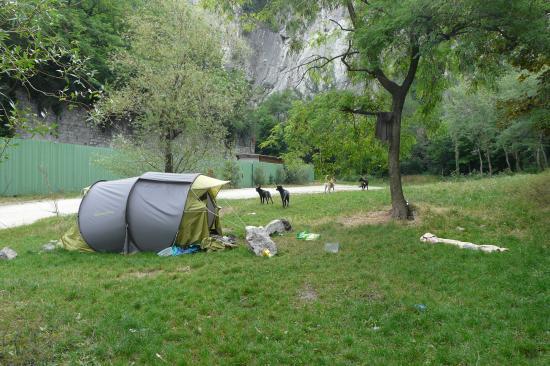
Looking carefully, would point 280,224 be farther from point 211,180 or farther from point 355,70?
point 355,70

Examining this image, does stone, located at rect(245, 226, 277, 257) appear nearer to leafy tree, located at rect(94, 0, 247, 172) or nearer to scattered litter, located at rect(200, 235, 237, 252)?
scattered litter, located at rect(200, 235, 237, 252)

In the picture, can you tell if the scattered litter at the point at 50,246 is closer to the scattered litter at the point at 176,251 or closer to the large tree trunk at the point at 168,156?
the scattered litter at the point at 176,251

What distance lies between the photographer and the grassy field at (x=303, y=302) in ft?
15.5

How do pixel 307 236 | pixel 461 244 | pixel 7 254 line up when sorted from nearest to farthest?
pixel 461 244 → pixel 7 254 → pixel 307 236

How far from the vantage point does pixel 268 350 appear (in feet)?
15.9

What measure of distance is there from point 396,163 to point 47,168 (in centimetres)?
1970

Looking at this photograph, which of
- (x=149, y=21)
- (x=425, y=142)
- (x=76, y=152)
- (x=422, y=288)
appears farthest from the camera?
(x=425, y=142)

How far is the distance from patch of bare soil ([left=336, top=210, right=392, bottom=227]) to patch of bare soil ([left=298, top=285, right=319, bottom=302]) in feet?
16.2

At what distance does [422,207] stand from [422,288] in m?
5.63

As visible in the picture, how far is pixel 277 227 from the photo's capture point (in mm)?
11391

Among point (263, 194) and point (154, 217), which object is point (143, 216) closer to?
point (154, 217)

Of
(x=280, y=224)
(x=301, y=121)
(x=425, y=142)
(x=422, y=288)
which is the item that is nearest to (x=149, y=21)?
(x=301, y=121)

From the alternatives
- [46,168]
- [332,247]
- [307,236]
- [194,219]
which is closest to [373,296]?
[332,247]

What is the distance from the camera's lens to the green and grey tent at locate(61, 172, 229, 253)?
9695 mm
